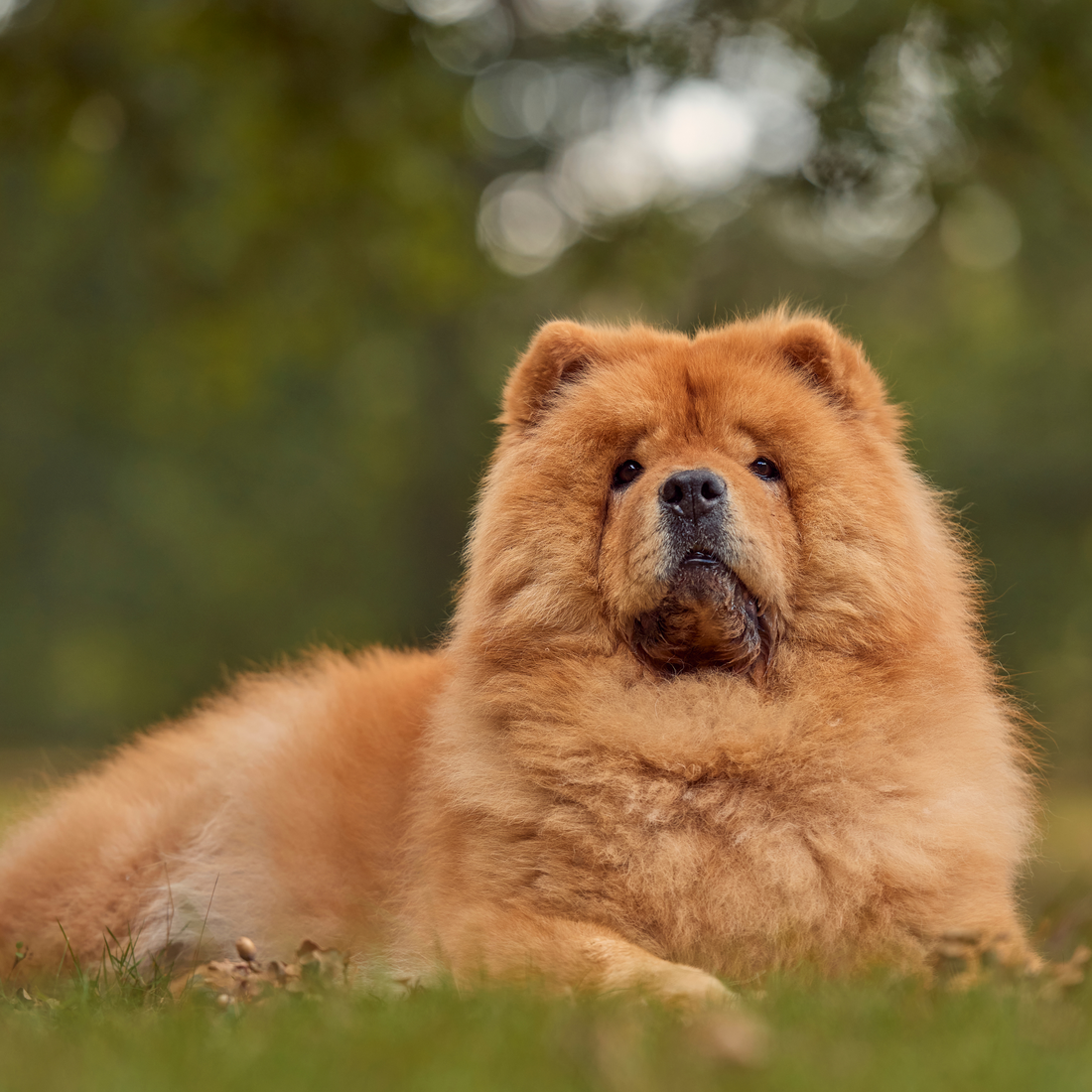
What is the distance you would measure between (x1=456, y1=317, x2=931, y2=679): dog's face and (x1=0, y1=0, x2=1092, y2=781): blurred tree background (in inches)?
64.0

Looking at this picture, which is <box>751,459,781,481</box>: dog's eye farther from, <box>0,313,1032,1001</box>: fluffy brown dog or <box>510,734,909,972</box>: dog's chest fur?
<box>510,734,909,972</box>: dog's chest fur

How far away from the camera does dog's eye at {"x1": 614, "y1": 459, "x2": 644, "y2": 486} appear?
12.0ft

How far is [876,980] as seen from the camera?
275 centimetres

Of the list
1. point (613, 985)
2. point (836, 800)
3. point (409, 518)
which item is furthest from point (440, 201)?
point (409, 518)

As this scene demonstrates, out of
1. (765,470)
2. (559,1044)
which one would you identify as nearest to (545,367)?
(765,470)

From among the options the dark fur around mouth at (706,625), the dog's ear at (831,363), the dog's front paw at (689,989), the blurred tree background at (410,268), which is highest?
the blurred tree background at (410,268)

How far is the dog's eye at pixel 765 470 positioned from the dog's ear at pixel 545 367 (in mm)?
689

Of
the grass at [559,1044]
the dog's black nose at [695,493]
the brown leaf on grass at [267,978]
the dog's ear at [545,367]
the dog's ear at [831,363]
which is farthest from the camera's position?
the dog's ear at [545,367]

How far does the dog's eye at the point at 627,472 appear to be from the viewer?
144 inches

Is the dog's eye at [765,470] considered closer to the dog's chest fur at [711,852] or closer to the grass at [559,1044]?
the dog's chest fur at [711,852]

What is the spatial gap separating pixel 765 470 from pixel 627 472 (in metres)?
0.39

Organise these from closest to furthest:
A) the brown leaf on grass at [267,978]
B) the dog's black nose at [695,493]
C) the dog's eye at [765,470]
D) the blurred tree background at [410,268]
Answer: the brown leaf on grass at [267,978] < the dog's black nose at [695,493] < the dog's eye at [765,470] < the blurred tree background at [410,268]

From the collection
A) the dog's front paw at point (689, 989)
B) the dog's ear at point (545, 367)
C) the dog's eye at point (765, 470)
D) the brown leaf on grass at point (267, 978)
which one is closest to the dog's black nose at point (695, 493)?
the dog's eye at point (765, 470)

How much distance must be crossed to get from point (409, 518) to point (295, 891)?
14.6 meters
